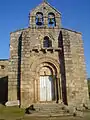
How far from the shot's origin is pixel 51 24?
730 inches

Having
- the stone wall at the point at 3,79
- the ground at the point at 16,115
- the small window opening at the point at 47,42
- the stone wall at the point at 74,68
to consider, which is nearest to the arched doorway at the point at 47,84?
the stone wall at the point at 74,68

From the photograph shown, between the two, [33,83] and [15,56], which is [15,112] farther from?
[15,56]

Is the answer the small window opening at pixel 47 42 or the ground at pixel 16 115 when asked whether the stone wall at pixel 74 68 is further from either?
the ground at pixel 16 115

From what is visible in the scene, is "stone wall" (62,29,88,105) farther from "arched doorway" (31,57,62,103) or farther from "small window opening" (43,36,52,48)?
"small window opening" (43,36,52,48)

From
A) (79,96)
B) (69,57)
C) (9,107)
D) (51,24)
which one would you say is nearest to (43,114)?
(9,107)

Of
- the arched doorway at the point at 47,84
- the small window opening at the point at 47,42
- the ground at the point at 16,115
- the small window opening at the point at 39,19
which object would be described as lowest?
the ground at the point at 16,115

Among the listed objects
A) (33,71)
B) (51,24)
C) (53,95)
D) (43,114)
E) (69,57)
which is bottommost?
(43,114)

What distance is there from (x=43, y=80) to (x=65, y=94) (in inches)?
92.8

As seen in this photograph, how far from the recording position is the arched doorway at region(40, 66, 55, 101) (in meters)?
→ 16.7

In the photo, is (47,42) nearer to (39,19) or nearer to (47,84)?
(39,19)

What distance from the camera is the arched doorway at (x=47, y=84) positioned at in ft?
54.9

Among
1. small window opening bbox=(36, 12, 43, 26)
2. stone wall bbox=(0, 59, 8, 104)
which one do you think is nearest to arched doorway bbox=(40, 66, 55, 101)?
small window opening bbox=(36, 12, 43, 26)

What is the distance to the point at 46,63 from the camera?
56.5 feet

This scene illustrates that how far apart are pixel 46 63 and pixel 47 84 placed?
6.36ft
